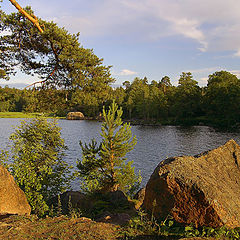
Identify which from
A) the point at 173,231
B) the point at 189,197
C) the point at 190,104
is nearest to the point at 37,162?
the point at 173,231

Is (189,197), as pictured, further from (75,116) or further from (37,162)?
(75,116)

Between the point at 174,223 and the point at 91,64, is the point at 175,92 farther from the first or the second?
the point at 174,223

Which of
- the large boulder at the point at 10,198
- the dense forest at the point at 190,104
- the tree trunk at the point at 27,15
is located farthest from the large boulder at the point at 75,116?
the large boulder at the point at 10,198

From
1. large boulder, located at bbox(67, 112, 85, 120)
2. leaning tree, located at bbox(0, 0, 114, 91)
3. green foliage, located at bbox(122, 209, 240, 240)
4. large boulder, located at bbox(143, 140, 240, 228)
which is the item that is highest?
leaning tree, located at bbox(0, 0, 114, 91)

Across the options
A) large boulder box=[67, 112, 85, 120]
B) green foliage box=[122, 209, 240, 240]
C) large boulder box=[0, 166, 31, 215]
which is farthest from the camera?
large boulder box=[67, 112, 85, 120]

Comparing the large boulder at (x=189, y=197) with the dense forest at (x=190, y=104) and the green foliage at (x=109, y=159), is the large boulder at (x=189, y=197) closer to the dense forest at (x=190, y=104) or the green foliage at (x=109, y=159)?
the green foliage at (x=109, y=159)

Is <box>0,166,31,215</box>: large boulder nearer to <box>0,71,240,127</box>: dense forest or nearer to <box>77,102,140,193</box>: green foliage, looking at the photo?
<box>77,102,140,193</box>: green foliage

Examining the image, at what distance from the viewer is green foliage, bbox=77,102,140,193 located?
13.1 m

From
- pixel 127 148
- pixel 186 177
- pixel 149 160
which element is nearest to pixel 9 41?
pixel 127 148

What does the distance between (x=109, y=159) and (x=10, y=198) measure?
591 cm

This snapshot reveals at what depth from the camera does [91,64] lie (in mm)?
12109

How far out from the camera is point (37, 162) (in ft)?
38.8

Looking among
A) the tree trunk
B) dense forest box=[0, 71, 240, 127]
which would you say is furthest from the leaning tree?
dense forest box=[0, 71, 240, 127]

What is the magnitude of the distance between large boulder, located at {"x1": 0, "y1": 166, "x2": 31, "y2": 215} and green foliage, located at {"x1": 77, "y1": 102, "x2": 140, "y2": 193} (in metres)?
4.58
